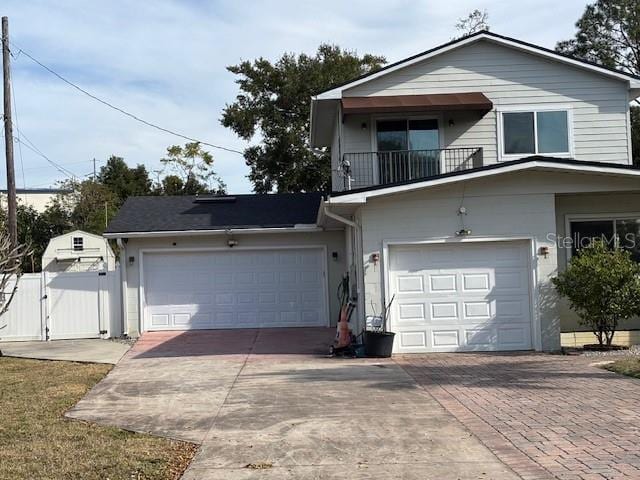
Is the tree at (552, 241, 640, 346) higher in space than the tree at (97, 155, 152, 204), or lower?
lower

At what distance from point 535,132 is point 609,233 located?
3716 mm

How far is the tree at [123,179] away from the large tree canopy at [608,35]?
30.4 meters

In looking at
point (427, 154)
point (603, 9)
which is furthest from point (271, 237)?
point (603, 9)

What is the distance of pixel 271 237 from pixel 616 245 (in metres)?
8.74

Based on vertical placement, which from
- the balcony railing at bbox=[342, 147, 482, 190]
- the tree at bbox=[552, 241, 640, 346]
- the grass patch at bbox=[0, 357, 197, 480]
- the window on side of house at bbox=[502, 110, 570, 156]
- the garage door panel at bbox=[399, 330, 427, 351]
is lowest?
the grass patch at bbox=[0, 357, 197, 480]

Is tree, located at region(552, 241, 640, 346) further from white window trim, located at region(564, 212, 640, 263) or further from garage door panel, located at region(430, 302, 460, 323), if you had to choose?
garage door panel, located at region(430, 302, 460, 323)

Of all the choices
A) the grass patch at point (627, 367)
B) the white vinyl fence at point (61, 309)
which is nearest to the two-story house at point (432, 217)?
the white vinyl fence at point (61, 309)

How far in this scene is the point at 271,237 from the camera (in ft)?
61.4

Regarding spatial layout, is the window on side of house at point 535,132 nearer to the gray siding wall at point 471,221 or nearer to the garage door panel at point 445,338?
the gray siding wall at point 471,221

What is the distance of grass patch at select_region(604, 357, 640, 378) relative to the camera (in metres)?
10.5

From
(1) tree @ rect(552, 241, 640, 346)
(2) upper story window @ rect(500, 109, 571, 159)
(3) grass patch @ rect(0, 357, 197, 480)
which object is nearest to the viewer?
(3) grass patch @ rect(0, 357, 197, 480)

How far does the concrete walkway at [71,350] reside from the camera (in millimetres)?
14172

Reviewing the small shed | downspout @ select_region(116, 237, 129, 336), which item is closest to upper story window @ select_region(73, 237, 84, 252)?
the small shed

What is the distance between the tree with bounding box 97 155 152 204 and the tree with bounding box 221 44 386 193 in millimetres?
15733
